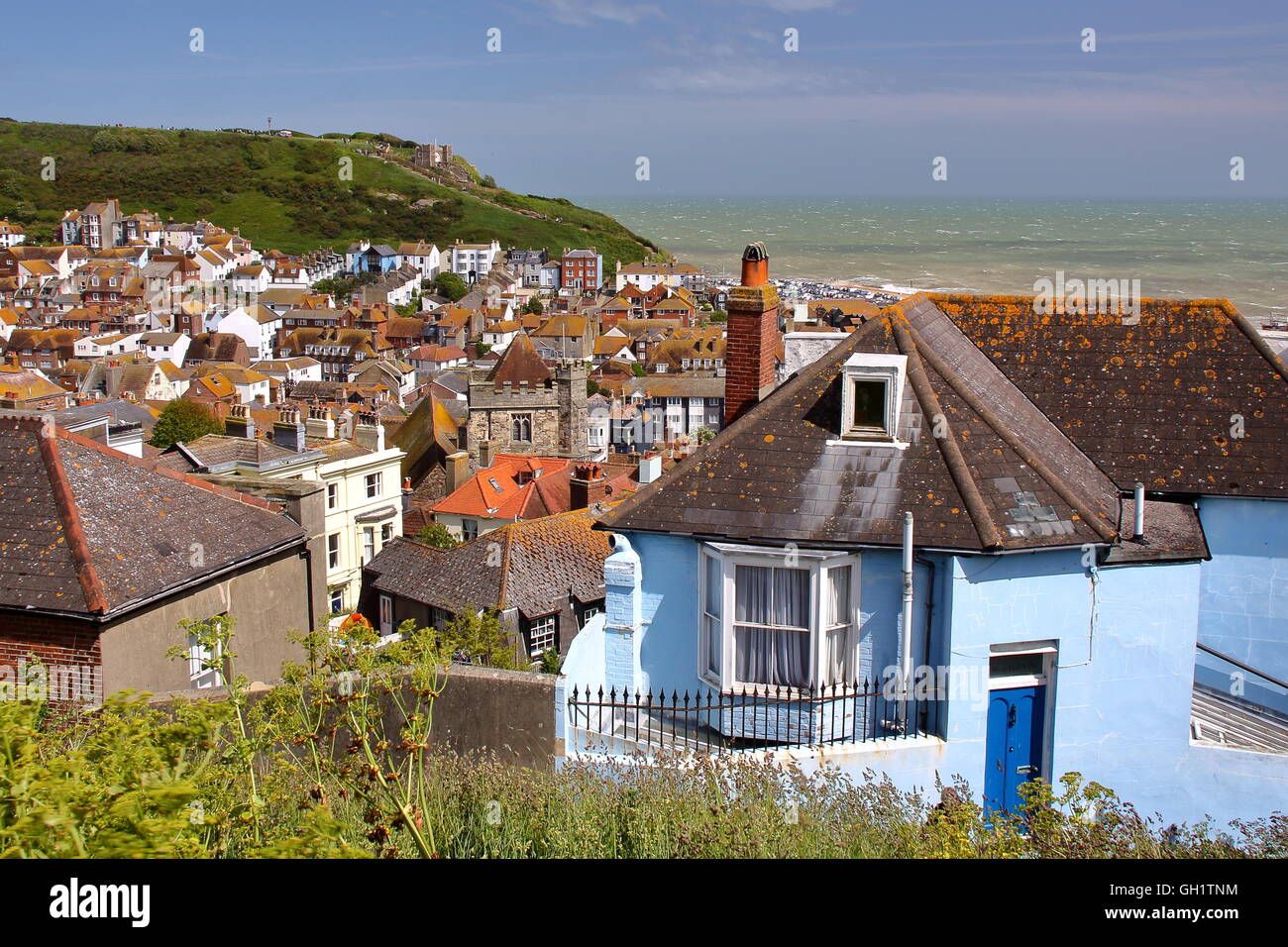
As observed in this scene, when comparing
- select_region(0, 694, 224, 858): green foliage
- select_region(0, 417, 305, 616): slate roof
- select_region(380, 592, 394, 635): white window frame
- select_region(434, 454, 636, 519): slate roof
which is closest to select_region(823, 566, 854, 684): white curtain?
select_region(0, 694, 224, 858): green foliage

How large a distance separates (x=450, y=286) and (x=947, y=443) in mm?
177670

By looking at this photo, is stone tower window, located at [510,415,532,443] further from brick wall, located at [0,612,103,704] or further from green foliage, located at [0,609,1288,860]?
green foliage, located at [0,609,1288,860]

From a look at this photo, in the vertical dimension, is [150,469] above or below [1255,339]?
below

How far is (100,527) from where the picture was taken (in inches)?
593

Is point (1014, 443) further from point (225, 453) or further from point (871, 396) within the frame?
point (225, 453)

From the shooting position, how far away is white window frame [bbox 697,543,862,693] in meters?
10.9

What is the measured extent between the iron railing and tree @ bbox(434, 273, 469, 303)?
572ft

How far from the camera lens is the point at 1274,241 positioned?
159875mm

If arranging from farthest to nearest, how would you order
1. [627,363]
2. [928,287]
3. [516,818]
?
[627,363]
[928,287]
[516,818]

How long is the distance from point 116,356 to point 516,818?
12451 centimetres

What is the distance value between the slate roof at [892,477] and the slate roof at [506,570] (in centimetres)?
1687
